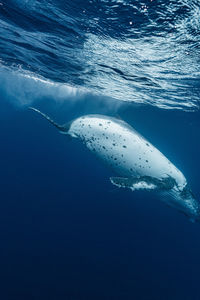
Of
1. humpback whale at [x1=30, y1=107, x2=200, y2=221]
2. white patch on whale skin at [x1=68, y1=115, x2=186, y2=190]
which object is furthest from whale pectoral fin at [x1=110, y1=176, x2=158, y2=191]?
white patch on whale skin at [x1=68, y1=115, x2=186, y2=190]

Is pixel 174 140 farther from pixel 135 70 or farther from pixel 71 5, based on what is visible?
pixel 71 5

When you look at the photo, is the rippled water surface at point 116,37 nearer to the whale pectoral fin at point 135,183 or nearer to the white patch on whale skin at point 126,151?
the white patch on whale skin at point 126,151

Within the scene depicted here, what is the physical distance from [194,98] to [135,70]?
651cm

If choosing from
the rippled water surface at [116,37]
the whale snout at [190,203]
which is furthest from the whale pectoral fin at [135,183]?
the rippled water surface at [116,37]

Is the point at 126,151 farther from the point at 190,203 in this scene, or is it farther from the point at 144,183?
the point at 190,203

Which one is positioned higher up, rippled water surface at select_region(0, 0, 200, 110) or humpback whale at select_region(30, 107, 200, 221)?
rippled water surface at select_region(0, 0, 200, 110)

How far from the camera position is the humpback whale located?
745cm

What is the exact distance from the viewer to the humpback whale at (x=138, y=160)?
7445mm

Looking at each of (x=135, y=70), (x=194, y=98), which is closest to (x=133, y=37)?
(x=135, y=70)

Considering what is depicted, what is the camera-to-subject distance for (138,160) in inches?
294

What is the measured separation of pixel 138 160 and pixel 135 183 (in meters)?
0.94

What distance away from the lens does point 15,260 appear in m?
16.0

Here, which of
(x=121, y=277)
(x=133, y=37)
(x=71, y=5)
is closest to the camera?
(x=71, y=5)

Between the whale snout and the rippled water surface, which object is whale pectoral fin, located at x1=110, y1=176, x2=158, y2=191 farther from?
the rippled water surface
